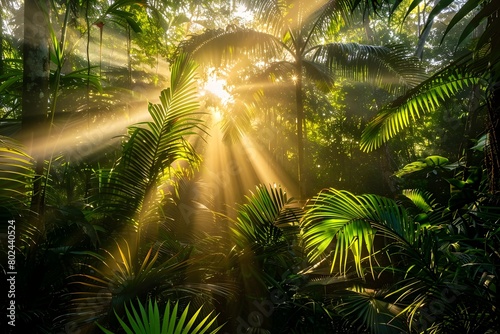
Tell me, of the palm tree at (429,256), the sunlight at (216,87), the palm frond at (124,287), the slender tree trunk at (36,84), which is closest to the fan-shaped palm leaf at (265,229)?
the palm tree at (429,256)

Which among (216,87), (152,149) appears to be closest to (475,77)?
(152,149)

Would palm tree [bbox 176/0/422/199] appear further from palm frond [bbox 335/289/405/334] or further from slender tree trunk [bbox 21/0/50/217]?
slender tree trunk [bbox 21/0/50/217]

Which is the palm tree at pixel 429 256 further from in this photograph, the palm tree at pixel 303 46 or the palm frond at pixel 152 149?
the palm tree at pixel 303 46

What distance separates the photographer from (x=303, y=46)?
8984 mm

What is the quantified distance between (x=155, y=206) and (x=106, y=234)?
0.48m

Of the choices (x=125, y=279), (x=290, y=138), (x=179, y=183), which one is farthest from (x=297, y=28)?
(x=290, y=138)

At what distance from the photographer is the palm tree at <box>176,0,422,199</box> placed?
820 centimetres

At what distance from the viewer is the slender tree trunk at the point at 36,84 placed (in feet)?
10.8

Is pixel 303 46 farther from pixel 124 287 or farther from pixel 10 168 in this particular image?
pixel 124 287

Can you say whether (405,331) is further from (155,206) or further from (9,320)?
(9,320)

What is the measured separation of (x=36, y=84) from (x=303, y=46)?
6537 millimetres

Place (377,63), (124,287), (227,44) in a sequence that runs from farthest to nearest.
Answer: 1. (227,44)
2. (377,63)
3. (124,287)

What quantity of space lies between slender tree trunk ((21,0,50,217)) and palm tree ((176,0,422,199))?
519 cm

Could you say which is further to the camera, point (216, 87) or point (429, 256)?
point (216, 87)
